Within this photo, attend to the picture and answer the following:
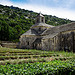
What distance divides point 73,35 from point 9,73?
17613 millimetres

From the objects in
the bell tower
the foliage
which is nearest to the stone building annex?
the bell tower

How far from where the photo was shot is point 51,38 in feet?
74.6

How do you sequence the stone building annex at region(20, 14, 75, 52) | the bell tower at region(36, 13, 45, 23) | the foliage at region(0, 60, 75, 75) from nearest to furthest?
the foliage at region(0, 60, 75, 75)
the stone building annex at region(20, 14, 75, 52)
the bell tower at region(36, 13, 45, 23)

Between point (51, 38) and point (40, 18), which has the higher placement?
point (40, 18)

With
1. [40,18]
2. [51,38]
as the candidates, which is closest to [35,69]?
[51,38]

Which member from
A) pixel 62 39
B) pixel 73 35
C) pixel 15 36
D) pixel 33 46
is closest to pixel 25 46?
pixel 33 46

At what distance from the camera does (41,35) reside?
29812 millimetres

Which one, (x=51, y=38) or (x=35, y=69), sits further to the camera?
(x=51, y=38)

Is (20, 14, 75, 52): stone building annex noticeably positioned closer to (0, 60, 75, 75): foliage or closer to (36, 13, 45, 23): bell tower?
(36, 13, 45, 23): bell tower

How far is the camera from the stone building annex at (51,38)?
69.6ft

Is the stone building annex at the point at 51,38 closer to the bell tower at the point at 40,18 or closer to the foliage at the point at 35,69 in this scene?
the bell tower at the point at 40,18

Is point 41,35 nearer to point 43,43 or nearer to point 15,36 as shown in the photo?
point 43,43

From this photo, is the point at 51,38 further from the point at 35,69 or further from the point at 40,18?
the point at 35,69

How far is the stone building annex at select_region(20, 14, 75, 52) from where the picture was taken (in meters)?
21.2
